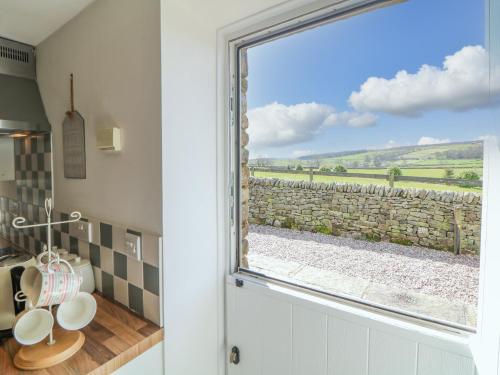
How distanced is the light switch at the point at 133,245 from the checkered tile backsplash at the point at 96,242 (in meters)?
0.02

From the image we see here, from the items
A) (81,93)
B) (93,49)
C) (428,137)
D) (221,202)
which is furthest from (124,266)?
(428,137)

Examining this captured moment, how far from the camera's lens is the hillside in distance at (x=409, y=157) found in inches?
30.8

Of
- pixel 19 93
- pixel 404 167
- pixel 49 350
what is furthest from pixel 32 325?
pixel 404 167

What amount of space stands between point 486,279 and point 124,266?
126 cm

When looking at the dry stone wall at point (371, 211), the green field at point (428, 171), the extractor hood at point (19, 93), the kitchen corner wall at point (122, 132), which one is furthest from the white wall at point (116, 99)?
the green field at point (428, 171)

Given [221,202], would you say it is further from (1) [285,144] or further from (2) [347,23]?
(2) [347,23]

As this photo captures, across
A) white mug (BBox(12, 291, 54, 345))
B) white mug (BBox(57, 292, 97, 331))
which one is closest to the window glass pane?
white mug (BBox(57, 292, 97, 331))

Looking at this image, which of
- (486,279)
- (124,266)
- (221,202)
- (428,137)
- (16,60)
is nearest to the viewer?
(486,279)

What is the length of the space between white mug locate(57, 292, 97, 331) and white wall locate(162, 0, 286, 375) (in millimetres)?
265

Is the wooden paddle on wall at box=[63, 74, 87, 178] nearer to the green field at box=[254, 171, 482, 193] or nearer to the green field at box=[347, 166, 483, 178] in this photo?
the green field at box=[254, 171, 482, 193]

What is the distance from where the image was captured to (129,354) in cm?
90

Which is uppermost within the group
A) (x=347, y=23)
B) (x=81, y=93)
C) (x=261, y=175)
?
(x=347, y=23)

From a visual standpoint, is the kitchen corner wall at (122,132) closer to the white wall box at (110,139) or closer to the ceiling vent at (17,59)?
the white wall box at (110,139)

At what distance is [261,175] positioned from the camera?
4.05 feet
